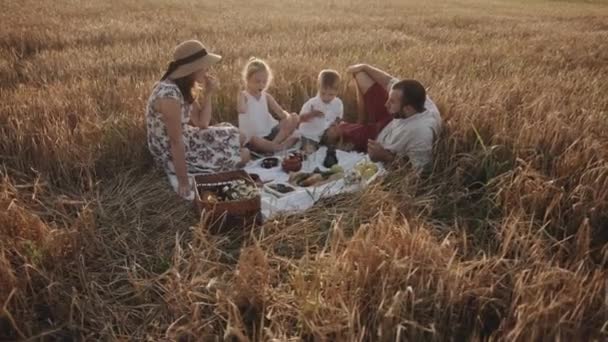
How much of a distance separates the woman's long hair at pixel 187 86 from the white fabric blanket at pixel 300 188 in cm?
66

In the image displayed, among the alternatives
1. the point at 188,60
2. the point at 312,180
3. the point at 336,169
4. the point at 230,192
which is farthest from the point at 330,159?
the point at 188,60

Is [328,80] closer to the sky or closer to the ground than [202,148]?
closer to the sky

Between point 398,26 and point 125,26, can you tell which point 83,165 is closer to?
point 125,26

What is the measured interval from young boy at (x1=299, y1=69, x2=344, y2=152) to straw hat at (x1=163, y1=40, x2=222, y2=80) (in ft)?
4.39

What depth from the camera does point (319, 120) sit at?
4664 mm

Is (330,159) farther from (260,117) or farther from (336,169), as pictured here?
(260,117)

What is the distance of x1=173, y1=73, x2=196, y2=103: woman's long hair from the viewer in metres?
3.60

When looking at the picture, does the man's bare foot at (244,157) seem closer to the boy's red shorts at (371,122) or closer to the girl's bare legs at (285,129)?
the girl's bare legs at (285,129)

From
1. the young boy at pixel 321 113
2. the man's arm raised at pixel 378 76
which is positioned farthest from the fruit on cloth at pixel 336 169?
the man's arm raised at pixel 378 76

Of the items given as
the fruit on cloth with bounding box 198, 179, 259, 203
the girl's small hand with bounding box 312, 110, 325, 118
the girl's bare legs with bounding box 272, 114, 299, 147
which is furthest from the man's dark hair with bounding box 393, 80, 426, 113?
the fruit on cloth with bounding box 198, 179, 259, 203

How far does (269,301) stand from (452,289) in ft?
2.76

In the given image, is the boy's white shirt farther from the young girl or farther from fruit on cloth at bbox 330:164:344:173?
fruit on cloth at bbox 330:164:344:173

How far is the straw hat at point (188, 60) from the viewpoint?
3539 millimetres

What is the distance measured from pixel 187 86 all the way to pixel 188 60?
0.68 feet
